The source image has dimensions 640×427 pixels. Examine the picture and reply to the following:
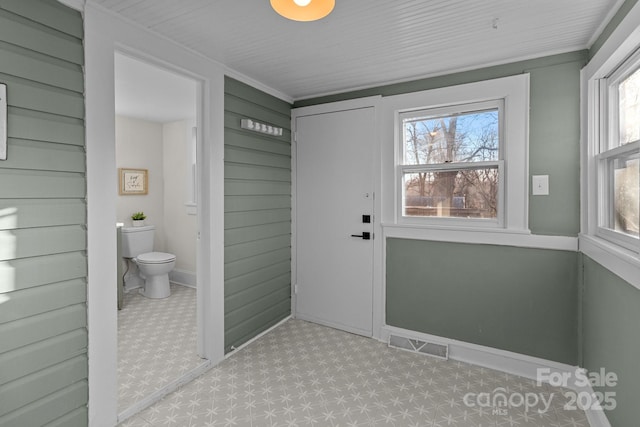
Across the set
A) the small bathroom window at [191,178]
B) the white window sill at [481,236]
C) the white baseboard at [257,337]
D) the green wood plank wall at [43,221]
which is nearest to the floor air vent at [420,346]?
the white window sill at [481,236]

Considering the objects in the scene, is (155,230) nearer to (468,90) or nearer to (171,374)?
(171,374)

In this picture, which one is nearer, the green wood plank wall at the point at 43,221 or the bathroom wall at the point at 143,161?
the green wood plank wall at the point at 43,221

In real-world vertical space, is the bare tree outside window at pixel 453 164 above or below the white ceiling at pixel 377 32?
below

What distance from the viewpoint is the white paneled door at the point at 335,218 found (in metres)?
3.03

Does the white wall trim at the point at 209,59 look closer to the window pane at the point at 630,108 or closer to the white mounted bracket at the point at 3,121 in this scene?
the white mounted bracket at the point at 3,121

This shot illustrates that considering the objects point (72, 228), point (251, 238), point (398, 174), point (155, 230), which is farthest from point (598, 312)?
point (155, 230)

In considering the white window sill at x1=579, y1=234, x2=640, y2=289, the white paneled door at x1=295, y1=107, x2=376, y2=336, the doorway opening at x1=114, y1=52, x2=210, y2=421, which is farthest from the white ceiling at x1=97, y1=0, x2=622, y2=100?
the white window sill at x1=579, y1=234, x2=640, y2=289

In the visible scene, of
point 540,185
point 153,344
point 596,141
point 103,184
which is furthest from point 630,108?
point 153,344

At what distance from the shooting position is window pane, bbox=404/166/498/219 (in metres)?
2.58

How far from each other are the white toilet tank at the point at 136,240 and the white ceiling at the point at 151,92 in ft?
4.66

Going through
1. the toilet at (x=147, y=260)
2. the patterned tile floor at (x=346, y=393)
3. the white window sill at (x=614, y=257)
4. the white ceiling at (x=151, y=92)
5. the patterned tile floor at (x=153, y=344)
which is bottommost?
the patterned tile floor at (x=346, y=393)

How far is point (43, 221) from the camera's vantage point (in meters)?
1.58

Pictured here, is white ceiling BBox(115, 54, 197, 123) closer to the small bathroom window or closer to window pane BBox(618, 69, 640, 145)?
the small bathroom window

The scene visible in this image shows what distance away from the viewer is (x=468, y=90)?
2.55 metres
